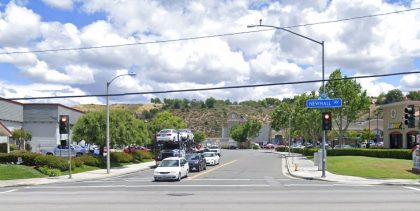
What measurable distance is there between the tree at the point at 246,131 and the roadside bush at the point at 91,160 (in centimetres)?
10093

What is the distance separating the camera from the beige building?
205ft

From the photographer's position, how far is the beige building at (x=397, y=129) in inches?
2458

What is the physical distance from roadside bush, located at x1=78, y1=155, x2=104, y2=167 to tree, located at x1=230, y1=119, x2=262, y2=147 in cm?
10093

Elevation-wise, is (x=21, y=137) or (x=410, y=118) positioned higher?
(x=410, y=118)

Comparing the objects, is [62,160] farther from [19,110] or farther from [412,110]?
[19,110]

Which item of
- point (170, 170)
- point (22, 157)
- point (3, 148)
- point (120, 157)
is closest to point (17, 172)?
point (22, 157)

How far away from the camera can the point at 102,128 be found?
49.6 m

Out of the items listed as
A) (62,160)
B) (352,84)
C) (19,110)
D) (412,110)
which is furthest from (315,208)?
(19,110)

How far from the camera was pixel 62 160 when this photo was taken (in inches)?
1596

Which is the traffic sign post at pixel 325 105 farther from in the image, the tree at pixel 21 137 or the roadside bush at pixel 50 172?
the tree at pixel 21 137

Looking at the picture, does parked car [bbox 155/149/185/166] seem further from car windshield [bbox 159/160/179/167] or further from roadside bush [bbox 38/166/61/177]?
car windshield [bbox 159/160/179/167]

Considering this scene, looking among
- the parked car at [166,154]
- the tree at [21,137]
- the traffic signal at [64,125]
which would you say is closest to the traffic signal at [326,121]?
the traffic signal at [64,125]

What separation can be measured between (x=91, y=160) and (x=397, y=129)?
125 ft

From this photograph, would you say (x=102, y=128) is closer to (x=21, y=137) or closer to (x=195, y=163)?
(x=195, y=163)
